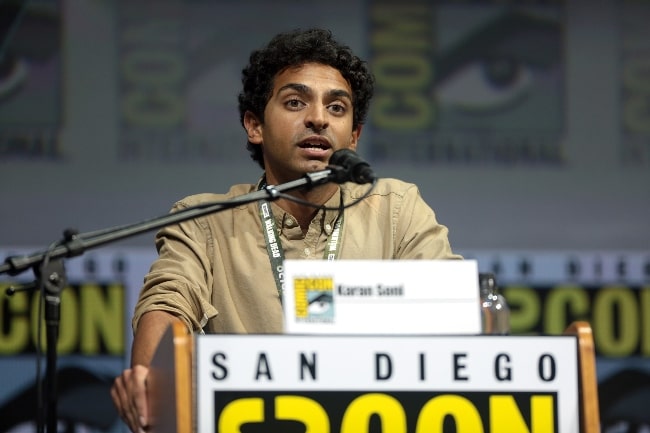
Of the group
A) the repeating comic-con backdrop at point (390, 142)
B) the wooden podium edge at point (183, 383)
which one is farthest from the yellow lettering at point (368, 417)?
the repeating comic-con backdrop at point (390, 142)

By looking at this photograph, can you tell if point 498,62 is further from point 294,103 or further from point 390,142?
point 294,103

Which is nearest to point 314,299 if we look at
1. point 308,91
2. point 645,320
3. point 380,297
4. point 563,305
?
point 380,297

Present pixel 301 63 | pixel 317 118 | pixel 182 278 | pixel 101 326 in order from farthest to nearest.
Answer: pixel 101 326 < pixel 301 63 < pixel 317 118 < pixel 182 278

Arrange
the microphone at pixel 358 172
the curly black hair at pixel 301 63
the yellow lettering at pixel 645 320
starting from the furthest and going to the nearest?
1. the yellow lettering at pixel 645 320
2. the curly black hair at pixel 301 63
3. the microphone at pixel 358 172

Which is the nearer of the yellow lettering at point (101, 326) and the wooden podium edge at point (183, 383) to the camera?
the wooden podium edge at point (183, 383)

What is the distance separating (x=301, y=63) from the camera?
2.58m

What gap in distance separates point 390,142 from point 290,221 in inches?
53.4

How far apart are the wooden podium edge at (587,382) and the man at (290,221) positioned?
79 centimetres

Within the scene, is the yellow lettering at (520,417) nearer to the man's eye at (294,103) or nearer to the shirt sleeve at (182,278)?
the shirt sleeve at (182,278)

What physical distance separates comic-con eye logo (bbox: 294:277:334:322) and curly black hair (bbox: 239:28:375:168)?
104 cm

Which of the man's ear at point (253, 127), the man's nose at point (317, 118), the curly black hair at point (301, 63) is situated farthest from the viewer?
the man's ear at point (253, 127)

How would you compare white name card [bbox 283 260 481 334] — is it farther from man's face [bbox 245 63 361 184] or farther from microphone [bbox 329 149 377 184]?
man's face [bbox 245 63 361 184]

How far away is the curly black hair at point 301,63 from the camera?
2.58 metres

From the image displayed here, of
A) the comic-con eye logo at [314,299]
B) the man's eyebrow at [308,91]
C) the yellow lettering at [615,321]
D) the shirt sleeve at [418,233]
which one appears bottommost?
the comic-con eye logo at [314,299]
